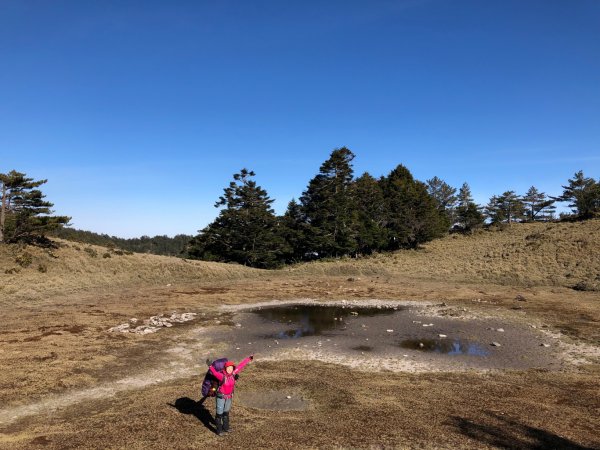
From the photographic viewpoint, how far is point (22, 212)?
129 feet

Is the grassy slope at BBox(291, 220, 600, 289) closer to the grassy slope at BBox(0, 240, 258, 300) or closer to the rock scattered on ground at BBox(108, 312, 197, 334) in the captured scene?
the grassy slope at BBox(0, 240, 258, 300)

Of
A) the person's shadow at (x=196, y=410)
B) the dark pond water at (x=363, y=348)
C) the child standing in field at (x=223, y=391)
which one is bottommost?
the dark pond water at (x=363, y=348)

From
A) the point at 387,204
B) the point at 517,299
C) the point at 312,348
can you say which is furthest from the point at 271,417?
the point at 387,204

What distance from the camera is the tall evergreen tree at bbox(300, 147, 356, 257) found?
5884cm

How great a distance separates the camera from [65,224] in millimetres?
40938

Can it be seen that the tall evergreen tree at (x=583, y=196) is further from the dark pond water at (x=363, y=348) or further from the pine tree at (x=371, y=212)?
the dark pond water at (x=363, y=348)

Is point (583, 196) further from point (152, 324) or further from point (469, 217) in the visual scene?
point (152, 324)

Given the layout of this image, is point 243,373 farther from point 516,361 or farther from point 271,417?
point 516,361

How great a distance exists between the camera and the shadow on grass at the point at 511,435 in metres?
8.59

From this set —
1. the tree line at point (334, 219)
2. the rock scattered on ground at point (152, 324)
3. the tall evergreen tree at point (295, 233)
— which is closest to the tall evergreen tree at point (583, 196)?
the tree line at point (334, 219)

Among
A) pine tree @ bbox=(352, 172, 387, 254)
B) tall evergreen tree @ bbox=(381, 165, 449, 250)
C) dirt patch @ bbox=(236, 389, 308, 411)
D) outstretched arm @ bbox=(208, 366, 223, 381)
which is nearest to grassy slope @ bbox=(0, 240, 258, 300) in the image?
pine tree @ bbox=(352, 172, 387, 254)

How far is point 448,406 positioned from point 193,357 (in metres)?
10.2

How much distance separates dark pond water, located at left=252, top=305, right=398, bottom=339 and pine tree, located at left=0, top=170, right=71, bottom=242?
26.0 metres

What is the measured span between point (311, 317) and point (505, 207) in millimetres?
63210
